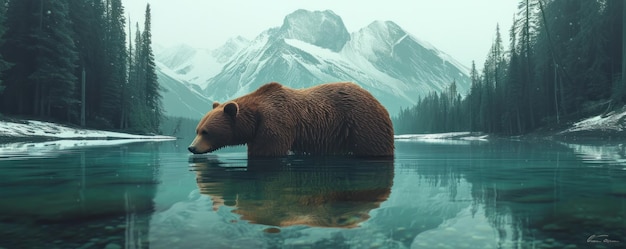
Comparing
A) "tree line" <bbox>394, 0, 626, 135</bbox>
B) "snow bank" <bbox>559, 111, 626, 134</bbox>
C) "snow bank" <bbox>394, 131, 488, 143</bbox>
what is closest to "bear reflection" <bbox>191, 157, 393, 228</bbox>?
"snow bank" <bbox>559, 111, 626, 134</bbox>

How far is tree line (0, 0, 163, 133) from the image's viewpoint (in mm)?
32562

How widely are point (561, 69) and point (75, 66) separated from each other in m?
44.7

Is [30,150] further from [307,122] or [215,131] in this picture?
[307,122]

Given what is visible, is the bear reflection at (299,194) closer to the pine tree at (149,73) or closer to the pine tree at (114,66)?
the pine tree at (114,66)

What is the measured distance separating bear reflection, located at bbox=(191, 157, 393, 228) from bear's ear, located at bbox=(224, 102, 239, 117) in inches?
133

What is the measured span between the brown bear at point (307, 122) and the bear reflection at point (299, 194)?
337cm

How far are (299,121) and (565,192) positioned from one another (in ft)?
21.4

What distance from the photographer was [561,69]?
138 ft

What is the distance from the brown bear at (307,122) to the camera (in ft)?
32.6

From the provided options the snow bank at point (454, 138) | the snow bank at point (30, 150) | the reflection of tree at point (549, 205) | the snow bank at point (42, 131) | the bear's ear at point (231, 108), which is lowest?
the reflection of tree at point (549, 205)
